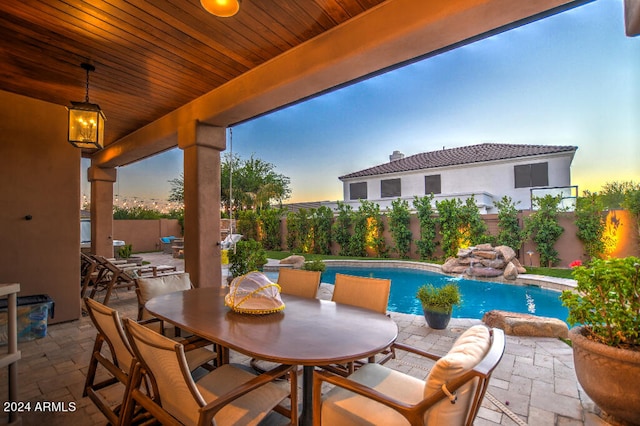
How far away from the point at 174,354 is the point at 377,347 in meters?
0.99

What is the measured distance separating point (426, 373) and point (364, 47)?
2905mm

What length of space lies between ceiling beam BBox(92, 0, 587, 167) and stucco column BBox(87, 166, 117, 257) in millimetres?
5059

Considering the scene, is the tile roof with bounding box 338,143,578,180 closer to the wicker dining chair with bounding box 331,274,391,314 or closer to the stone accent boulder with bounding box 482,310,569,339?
the stone accent boulder with bounding box 482,310,569,339

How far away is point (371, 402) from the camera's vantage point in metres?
1.65

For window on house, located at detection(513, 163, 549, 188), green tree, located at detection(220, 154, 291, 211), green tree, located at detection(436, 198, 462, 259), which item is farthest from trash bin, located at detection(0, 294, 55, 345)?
window on house, located at detection(513, 163, 549, 188)

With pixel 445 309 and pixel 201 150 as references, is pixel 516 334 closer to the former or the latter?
pixel 445 309

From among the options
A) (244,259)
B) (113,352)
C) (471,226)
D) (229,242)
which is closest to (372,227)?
(471,226)

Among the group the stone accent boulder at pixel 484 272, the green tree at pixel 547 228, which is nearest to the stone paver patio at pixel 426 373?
the stone accent boulder at pixel 484 272

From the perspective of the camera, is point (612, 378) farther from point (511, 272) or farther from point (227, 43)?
point (511, 272)

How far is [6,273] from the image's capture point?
4.07 m

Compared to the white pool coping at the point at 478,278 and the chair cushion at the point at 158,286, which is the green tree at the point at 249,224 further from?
the chair cushion at the point at 158,286

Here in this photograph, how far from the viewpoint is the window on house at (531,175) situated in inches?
508

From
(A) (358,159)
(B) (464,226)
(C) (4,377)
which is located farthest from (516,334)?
(A) (358,159)

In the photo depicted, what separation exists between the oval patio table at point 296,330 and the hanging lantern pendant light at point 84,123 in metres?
2.26
